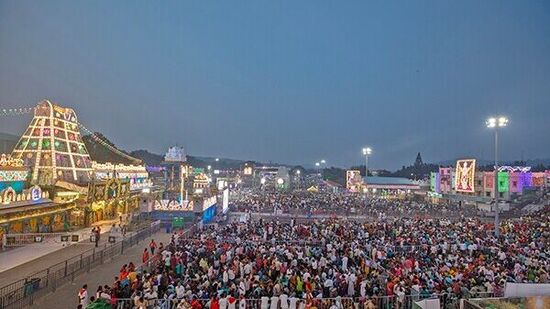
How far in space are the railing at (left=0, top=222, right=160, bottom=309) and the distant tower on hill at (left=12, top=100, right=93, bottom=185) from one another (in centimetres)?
1153

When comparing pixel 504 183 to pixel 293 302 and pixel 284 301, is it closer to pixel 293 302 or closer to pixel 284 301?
pixel 293 302

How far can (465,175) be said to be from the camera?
170 feet

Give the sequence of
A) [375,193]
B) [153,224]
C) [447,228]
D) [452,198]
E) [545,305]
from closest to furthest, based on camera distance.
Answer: [545,305] < [447,228] < [153,224] < [452,198] < [375,193]

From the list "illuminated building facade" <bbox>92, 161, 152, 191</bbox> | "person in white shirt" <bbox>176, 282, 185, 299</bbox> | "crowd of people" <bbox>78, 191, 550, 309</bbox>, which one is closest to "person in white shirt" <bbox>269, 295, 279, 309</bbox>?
"crowd of people" <bbox>78, 191, 550, 309</bbox>

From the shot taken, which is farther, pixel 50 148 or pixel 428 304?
pixel 50 148

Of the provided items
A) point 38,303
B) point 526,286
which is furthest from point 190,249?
point 526,286

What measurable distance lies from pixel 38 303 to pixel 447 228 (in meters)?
24.8

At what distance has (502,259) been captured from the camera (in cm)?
1902

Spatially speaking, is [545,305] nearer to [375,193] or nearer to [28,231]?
[28,231]

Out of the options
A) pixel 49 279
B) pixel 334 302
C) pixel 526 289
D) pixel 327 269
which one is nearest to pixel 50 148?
pixel 49 279

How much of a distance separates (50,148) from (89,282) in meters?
18.9

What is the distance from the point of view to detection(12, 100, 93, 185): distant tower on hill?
101 ft

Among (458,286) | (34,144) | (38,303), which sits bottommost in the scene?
(38,303)

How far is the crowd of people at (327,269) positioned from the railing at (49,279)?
2056 mm
